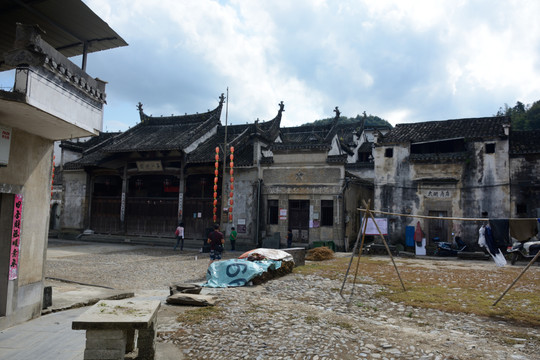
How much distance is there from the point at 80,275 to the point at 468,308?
11.1 metres

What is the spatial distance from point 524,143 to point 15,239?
22.5 m

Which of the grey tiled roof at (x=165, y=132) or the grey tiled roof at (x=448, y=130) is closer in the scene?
the grey tiled roof at (x=448, y=130)

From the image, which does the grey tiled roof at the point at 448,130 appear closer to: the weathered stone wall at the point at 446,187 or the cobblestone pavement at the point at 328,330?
the weathered stone wall at the point at 446,187

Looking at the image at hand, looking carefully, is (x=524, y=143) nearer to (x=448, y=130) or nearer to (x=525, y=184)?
(x=525, y=184)

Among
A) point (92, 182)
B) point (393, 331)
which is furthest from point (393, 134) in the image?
point (92, 182)

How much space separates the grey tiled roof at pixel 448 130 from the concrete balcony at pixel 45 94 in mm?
18625

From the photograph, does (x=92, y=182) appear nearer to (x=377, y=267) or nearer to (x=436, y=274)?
(x=377, y=267)

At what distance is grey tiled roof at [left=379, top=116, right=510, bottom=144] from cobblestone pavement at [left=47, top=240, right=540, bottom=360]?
14052 millimetres

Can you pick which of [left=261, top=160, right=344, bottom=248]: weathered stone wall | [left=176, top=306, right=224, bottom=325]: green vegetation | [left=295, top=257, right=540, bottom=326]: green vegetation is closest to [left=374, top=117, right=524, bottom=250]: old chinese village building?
[left=261, top=160, right=344, bottom=248]: weathered stone wall

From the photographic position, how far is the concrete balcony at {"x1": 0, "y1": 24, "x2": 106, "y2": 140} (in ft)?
18.4

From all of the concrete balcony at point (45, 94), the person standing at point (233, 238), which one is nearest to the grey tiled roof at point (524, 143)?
the person standing at point (233, 238)

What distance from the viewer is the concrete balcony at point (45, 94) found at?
561 centimetres

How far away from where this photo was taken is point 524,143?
19969 mm

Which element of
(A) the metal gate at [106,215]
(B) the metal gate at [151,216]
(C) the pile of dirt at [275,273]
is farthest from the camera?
(A) the metal gate at [106,215]
